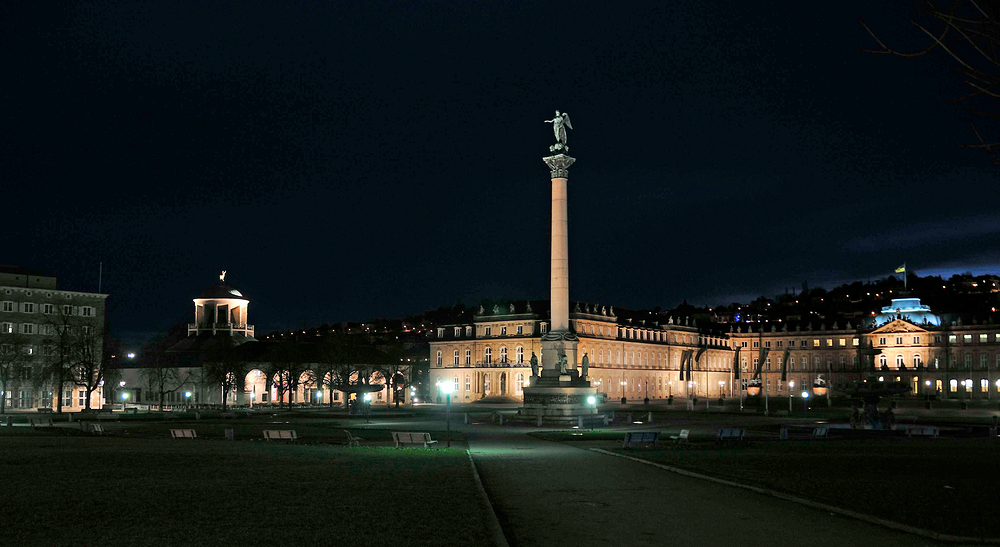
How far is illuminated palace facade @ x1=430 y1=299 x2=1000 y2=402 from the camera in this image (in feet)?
469

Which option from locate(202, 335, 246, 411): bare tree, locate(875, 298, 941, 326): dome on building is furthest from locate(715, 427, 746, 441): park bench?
locate(875, 298, 941, 326): dome on building

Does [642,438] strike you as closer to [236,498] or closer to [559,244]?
[236,498]

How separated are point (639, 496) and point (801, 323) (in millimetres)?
183856

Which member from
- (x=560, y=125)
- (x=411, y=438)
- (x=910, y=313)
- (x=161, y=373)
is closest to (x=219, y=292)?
(x=161, y=373)

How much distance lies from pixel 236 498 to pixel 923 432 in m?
38.4

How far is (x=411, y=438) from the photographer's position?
127 ft

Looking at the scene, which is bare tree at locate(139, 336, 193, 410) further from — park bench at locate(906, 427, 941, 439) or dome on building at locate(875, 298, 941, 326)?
dome on building at locate(875, 298, 941, 326)

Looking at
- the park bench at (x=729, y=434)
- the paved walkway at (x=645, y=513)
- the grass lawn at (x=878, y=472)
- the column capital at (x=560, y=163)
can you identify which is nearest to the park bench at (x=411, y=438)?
the grass lawn at (x=878, y=472)

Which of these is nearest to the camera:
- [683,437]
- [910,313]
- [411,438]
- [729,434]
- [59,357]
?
[411,438]

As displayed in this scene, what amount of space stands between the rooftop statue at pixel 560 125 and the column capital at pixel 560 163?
5.66ft

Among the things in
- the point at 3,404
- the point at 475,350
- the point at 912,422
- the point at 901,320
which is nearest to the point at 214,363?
the point at 3,404

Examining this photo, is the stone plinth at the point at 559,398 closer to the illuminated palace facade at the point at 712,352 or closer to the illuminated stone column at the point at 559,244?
the illuminated stone column at the point at 559,244

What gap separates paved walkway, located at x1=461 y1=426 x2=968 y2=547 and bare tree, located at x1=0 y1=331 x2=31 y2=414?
7036cm

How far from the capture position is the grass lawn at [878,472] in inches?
721
